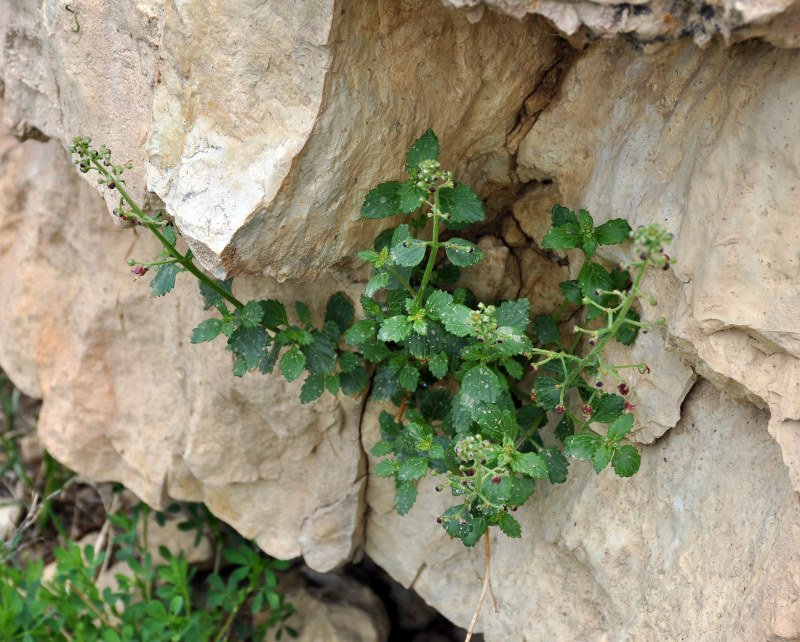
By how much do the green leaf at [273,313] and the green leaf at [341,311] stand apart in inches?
7.3

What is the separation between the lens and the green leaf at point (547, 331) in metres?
2.63

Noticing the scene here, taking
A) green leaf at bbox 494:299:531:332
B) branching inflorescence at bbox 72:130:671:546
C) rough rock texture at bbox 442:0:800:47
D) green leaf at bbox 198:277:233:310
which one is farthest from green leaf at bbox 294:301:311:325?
rough rock texture at bbox 442:0:800:47

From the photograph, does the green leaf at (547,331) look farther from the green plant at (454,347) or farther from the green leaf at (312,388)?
the green leaf at (312,388)

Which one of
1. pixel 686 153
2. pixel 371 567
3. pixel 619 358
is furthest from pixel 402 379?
pixel 371 567

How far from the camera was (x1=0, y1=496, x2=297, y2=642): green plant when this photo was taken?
3281 millimetres

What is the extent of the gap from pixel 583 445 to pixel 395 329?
68 centimetres

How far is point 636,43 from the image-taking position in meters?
1.82

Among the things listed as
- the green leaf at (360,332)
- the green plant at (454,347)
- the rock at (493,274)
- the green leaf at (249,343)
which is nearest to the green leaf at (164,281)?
the green plant at (454,347)

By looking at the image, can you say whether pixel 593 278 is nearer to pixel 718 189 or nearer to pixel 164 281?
pixel 718 189

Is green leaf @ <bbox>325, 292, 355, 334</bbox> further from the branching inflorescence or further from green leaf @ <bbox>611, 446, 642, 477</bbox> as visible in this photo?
green leaf @ <bbox>611, 446, 642, 477</bbox>

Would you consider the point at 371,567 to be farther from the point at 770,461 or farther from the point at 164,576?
the point at 770,461

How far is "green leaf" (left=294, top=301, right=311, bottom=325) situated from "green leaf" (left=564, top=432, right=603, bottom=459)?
41.4 inches

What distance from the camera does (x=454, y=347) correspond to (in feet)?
8.41

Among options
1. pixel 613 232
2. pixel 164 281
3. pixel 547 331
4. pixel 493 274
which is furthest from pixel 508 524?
pixel 164 281
